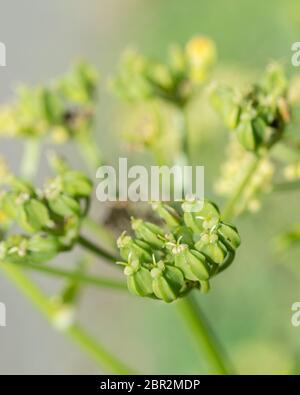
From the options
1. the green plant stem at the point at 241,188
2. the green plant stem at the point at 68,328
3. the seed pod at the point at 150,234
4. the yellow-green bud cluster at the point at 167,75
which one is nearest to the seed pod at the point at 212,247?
the seed pod at the point at 150,234

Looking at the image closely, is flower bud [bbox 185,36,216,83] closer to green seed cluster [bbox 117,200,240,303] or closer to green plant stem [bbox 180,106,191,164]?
green plant stem [bbox 180,106,191,164]

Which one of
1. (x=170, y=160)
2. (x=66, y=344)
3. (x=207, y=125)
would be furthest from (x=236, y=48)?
(x=170, y=160)

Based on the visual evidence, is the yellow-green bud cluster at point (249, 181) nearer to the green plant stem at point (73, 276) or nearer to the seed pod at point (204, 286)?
the green plant stem at point (73, 276)

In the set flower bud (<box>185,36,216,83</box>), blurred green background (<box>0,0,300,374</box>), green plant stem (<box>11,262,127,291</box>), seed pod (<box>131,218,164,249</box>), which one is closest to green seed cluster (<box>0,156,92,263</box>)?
green plant stem (<box>11,262,127,291</box>)

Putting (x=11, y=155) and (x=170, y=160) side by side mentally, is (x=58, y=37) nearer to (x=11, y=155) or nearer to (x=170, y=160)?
(x=11, y=155)

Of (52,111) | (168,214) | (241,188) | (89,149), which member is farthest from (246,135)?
(52,111)
